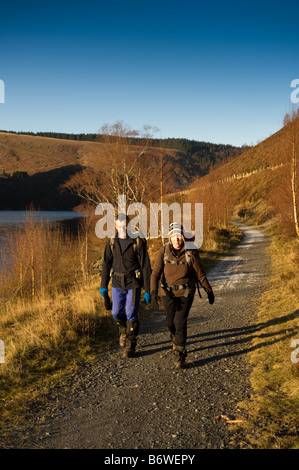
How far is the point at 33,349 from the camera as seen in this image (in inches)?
250

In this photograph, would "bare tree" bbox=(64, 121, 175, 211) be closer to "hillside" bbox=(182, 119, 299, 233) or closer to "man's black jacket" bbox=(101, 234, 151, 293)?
"hillside" bbox=(182, 119, 299, 233)

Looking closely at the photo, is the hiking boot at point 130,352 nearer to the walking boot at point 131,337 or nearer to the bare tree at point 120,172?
the walking boot at point 131,337

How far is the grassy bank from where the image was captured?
363 cm

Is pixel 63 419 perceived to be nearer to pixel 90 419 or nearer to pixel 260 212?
pixel 90 419

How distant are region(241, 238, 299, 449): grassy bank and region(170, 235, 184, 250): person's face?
228 cm

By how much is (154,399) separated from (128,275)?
213cm

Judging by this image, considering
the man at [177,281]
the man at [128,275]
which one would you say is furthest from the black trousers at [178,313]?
the man at [128,275]

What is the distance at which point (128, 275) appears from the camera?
610 cm

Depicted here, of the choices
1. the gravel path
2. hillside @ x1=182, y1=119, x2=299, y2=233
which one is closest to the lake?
the gravel path

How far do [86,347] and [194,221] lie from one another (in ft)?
85.4

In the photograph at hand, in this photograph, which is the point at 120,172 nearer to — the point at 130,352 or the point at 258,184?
the point at 130,352

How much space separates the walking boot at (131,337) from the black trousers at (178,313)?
26.4 inches

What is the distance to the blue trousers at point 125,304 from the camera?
606 cm
